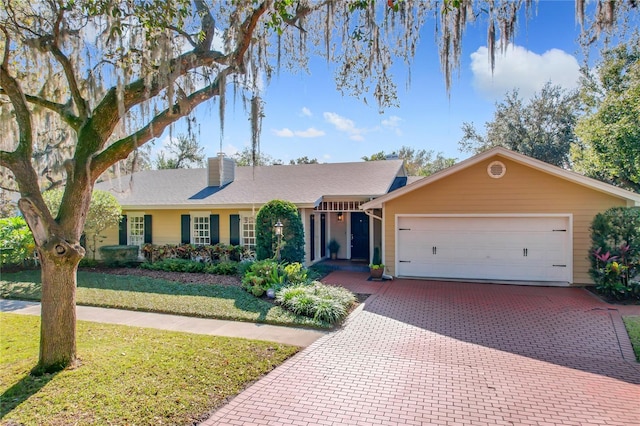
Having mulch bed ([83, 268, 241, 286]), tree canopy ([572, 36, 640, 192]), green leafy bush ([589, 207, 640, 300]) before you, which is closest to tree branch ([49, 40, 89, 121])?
mulch bed ([83, 268, 241, 286])

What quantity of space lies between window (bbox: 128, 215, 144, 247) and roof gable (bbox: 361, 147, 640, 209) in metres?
9.12

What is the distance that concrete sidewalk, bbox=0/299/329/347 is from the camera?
6.45 meters

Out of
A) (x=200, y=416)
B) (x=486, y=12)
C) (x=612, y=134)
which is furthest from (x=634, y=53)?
(x=200, y=416)

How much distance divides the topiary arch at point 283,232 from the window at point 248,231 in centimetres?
159

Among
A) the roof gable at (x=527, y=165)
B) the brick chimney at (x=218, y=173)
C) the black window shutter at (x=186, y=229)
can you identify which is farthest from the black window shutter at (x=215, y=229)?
the roof gable at (x=527, y=165)

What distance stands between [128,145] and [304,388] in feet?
13.4

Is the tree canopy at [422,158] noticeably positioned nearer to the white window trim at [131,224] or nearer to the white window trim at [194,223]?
the white window trim at [194,223]

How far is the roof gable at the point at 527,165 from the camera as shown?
31.8 ft

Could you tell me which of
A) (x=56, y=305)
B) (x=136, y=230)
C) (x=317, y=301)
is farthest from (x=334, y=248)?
(x=56, y=305)

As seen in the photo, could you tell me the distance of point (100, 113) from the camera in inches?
203

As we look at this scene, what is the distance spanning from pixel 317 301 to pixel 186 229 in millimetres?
8145

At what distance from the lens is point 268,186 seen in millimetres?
14570

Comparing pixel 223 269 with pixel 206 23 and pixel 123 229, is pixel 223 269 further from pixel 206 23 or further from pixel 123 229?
pixel 206 23

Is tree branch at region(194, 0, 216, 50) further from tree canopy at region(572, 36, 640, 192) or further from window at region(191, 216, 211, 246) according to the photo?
tree canopy at region(572, 36, 640, 192)
